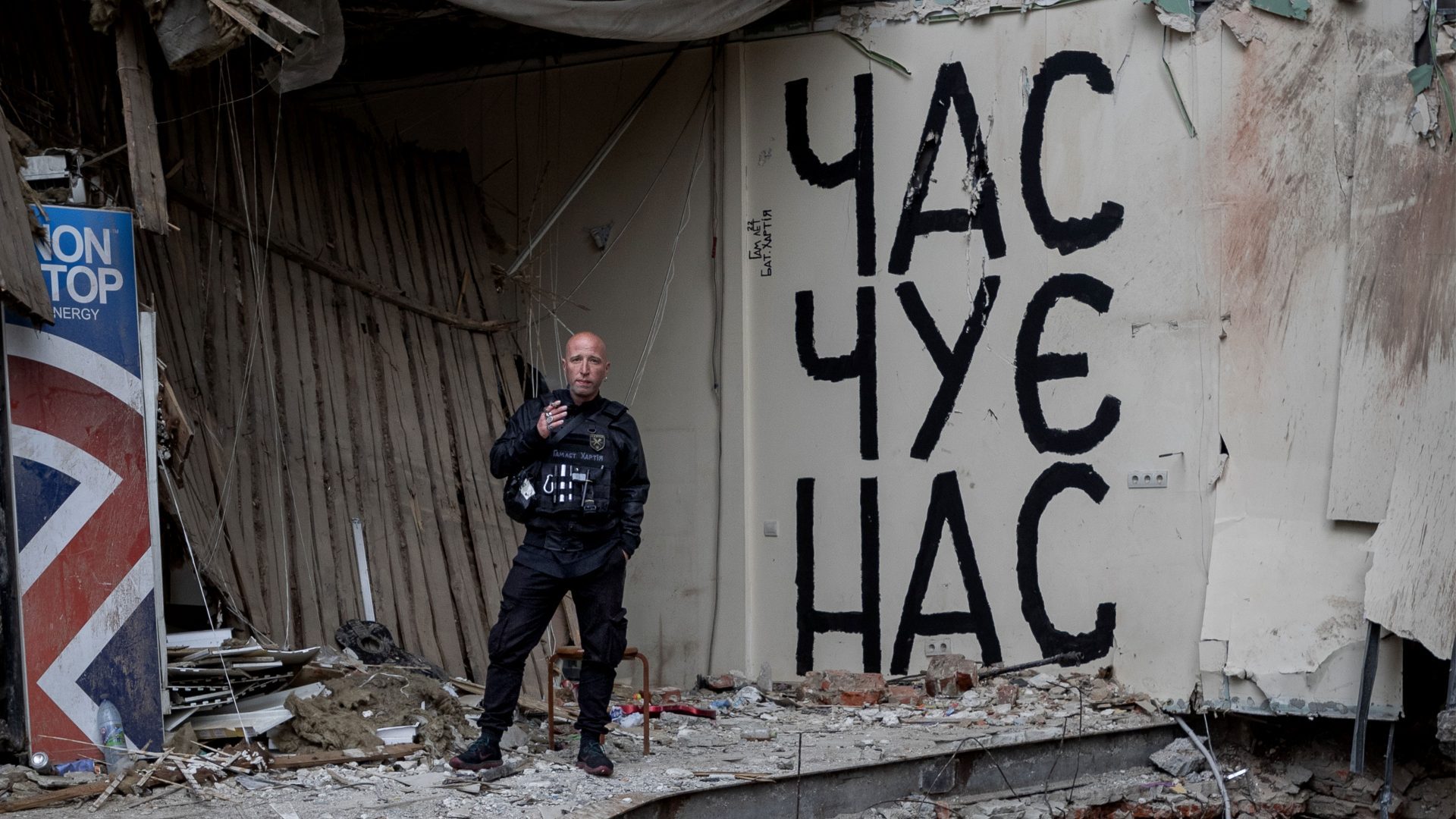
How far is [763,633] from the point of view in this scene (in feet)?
26.6

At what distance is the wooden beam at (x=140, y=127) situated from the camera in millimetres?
5266

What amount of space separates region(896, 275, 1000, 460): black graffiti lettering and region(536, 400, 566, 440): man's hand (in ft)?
9.05

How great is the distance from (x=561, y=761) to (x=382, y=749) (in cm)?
71

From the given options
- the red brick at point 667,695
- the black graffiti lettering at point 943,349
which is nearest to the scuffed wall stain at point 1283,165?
the black graffiti lettering at point 943,349

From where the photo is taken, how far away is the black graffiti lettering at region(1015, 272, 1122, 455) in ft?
24.1

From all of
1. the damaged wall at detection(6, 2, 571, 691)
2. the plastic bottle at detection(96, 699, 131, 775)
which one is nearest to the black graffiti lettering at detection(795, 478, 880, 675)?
the damaged wall at detection(6, 2, 571, 691)

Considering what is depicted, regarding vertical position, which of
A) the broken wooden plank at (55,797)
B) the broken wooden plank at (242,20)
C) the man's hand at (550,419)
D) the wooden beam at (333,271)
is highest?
the broken wooden plank at (242,20)

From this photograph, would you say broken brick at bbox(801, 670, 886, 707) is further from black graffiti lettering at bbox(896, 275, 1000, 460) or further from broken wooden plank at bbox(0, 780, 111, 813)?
broken wooden plank at bbox(0, 780, 111, 813)

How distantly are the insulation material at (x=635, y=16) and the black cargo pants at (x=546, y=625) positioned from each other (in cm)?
273

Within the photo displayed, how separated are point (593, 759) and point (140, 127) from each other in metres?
2.92

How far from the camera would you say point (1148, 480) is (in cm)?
725

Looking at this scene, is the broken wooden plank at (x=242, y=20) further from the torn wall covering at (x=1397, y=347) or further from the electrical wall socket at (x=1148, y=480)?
the torn wall covering at (x=1397, y=347)

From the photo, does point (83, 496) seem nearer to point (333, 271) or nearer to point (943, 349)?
point (333, 271)

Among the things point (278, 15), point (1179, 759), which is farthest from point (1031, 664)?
point (278, 15)
